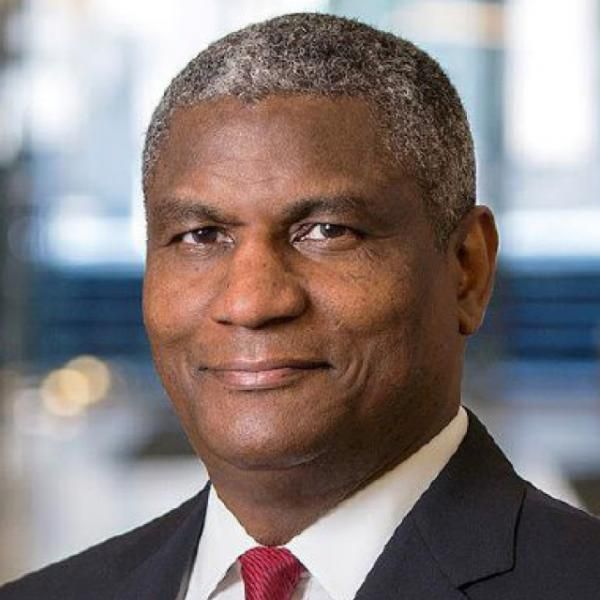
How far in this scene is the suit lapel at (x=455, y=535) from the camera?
1756mm

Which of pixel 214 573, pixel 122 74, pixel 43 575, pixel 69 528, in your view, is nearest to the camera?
pixel 214 573

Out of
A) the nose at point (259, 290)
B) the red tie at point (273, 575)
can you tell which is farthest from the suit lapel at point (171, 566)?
the nose at point (259, 290)

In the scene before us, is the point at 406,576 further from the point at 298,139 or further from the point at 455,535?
the point at 298,139

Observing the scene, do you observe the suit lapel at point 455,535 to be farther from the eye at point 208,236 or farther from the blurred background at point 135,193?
the blurred background at point 135,193

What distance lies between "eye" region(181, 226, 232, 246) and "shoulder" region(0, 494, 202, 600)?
0.41 meters

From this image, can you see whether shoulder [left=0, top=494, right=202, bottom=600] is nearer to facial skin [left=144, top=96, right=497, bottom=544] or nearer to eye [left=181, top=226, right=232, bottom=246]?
Result: facial skin [left=144, top=96, right=497, bottom=544]

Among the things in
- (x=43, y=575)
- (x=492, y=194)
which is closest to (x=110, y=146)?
(x=492, y=194)

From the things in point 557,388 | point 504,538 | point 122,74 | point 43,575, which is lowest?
point 557,388

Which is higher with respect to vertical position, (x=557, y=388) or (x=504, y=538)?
(x=504, y=538)

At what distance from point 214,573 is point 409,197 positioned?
46 cm

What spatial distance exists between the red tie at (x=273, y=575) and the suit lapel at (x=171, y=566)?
Result: 0.51ft

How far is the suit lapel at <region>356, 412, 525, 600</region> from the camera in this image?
176 centimetres

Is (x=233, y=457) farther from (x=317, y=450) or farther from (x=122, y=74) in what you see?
(x=122, y=74)

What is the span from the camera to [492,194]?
37.9 feet
